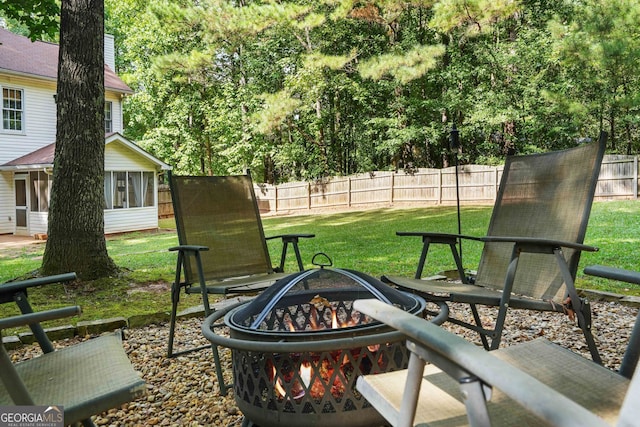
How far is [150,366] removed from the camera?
8.67ft

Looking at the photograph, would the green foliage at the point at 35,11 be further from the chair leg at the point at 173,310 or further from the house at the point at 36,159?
the house at the point at 36,159

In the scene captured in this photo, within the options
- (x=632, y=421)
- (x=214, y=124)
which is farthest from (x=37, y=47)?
(x=632, y=421)

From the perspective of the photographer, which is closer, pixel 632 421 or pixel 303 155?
pixel 632 421

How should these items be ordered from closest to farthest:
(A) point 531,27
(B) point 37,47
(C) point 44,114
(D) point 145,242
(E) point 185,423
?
(E) point 185,423, (D) point 145,242, (C) point 44,114, (B) point 37,47, (A) point 531,27

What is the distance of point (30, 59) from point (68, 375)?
15.4 meters

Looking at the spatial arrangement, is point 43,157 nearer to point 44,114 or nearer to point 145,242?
point 44,114

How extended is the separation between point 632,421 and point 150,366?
8.09 feet

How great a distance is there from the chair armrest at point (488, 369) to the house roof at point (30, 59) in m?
14.5

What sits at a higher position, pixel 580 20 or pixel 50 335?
pixel 580 20

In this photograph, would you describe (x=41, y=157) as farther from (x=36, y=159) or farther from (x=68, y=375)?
(x=68, y=375)

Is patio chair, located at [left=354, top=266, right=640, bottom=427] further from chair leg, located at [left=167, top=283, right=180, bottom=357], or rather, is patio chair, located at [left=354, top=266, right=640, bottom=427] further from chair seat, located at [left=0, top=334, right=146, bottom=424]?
chair leg, located at [left=167, top=283, right=180, bottom=357]

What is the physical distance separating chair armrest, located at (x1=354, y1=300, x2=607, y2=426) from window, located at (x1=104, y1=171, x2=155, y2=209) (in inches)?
532

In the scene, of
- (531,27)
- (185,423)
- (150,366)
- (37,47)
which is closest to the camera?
(185,423)

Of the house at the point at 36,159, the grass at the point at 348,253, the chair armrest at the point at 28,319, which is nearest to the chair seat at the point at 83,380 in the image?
the chair armrest at the point at 28,319
